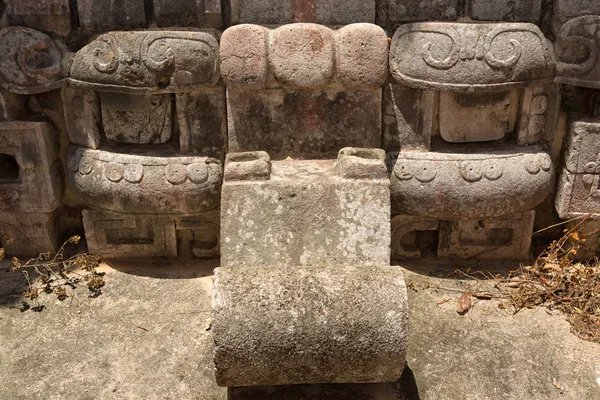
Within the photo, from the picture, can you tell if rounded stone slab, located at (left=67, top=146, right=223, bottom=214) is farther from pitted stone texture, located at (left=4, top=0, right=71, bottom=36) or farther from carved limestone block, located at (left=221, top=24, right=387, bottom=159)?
pitted stone texture, located at (left=4, top=0, right=71, bottom=36)

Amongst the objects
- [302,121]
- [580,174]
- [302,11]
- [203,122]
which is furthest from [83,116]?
[580,174]

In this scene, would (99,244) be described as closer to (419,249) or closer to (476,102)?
(419,249)

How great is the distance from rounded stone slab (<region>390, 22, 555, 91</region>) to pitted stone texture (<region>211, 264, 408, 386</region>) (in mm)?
1263

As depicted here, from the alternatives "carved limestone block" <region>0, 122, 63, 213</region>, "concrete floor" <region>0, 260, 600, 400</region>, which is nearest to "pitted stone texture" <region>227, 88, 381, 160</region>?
"concrete floor" <region>0, 260, 600, 400</region>

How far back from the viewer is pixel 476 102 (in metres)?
3.12

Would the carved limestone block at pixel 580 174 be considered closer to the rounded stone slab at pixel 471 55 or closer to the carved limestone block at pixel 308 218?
the rounded stone slab at pixel 471 55

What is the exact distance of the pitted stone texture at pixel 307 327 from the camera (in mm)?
2127

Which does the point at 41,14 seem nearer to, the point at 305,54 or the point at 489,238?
the point at 305,54

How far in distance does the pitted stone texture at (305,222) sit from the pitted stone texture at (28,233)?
4.64ft

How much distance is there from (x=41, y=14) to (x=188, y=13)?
2.67 ft

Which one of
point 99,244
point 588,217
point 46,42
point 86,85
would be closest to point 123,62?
point 86,85

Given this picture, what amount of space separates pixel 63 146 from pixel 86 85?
586mm

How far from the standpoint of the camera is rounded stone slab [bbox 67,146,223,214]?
124 inches

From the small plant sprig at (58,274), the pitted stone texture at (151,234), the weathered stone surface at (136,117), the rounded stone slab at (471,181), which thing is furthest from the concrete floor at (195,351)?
the weathered stone surface at (136,117)
